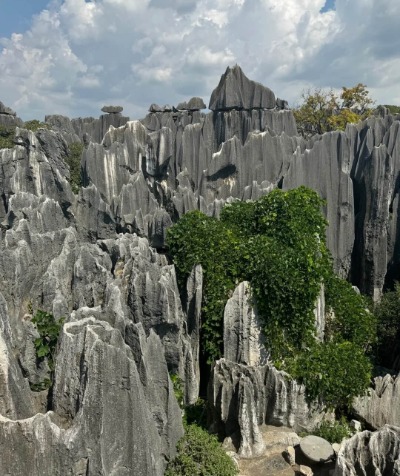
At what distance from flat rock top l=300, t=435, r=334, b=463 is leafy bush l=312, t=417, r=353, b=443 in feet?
1.99

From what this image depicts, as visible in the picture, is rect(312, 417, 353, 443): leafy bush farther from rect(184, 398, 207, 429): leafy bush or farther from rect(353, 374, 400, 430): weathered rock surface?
rect(184, 398, 207, 429): leafy bush

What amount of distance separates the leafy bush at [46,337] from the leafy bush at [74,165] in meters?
16.5

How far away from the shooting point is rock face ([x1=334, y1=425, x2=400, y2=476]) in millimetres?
7660

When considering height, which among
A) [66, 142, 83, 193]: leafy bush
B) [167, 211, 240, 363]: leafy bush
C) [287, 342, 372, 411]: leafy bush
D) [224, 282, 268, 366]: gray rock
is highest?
[66, 142, 83, 193]: leafy bush

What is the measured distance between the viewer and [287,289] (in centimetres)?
1195

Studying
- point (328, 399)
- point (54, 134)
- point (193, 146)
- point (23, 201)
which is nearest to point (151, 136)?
point (193, 146)

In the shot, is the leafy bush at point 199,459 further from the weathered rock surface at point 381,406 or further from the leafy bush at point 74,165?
the leafy bush at point 74,165

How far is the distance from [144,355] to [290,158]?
15613 millimetres

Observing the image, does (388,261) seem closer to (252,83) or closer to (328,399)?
(328,399)

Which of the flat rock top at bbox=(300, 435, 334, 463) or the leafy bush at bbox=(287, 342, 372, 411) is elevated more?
the leafy bush at bbox=(287, 342, 372, 411)

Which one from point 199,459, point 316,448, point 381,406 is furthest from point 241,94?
point 199,459

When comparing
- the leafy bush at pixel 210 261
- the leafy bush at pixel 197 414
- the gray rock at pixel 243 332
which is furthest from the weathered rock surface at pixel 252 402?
the leafy bush at pixel 210 261

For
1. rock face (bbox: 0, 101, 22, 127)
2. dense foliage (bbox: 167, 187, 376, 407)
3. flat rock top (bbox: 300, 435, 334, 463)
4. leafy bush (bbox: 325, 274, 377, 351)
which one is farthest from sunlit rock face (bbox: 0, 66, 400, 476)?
rock face (bbox: 0, 101, 22, 127)

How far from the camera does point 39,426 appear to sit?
19.6ft
